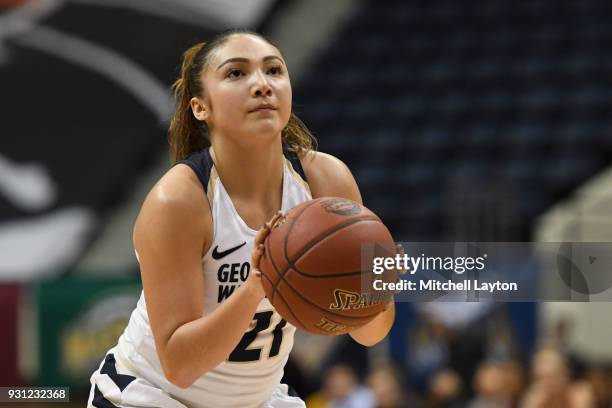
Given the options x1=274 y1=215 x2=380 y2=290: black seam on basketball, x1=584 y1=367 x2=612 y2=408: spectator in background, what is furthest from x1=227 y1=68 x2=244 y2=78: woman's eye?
x1=584 y1=367 x2=612 y2=408: spectator in background

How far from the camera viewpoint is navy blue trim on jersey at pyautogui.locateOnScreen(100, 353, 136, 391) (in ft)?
8.46

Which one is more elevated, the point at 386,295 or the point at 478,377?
the point at 478,377

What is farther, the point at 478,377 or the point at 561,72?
the point at 561,72

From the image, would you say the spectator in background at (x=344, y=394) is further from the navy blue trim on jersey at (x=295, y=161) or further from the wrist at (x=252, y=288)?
the wrist at (x=252, y=288)

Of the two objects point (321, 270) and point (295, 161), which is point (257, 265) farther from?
point (295, 161)

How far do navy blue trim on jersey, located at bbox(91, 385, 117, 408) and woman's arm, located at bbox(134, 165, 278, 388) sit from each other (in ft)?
1.23

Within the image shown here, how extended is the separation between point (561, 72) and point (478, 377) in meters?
5.27

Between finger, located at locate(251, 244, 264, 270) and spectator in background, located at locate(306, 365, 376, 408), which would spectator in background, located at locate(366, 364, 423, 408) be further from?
finger, located at locate(251, 244, 264, 270)

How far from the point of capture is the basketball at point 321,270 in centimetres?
217

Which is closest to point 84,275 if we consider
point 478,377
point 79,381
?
point 79,381

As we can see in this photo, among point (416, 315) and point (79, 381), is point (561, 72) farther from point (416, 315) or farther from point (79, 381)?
point (79, 381)

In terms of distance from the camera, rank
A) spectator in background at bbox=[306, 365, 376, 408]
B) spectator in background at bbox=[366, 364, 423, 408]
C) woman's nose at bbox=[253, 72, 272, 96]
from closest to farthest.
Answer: woman's nose at bbox=[253, 72, 272, 96]
spectator in background at bbox=[366, 364, 423, 408]
spectator in background at bbox=[306, 365, 376, 408]

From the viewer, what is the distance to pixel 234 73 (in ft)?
8.00

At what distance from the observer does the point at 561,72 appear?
10.4 meters
